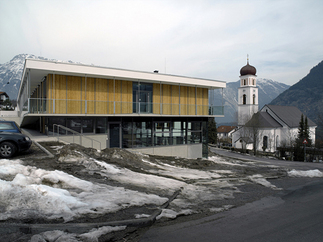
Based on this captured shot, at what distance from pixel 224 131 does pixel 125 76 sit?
131 metres

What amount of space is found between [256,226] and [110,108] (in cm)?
1494

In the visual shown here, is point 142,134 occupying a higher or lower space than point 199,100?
lower

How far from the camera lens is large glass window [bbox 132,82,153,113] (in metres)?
19.4

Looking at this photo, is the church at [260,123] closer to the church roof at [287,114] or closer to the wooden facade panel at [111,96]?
the church roof at [287,114]

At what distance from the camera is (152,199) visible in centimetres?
646

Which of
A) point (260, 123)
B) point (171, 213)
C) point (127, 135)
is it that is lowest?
point (171, 213)

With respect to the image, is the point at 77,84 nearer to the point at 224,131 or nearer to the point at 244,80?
the point at 244,80

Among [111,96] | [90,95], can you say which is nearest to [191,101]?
[111,96]

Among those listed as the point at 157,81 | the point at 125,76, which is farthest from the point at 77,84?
the point at 157,81

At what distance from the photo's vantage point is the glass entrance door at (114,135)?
62.0 feet

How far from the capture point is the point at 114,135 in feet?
62.5

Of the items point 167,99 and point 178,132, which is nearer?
point 167,99

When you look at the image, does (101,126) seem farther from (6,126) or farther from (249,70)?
(249,70)

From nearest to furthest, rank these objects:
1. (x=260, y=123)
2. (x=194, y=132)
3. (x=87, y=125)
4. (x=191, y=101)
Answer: (x=87, y=125) < (x=191, y=101) < (x=194, y=132) < (x=260, y=123)
